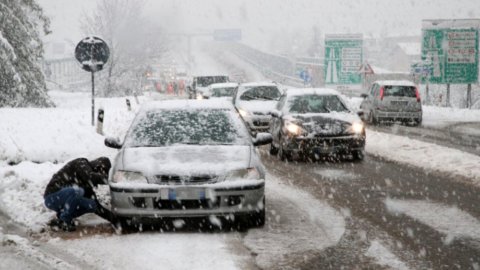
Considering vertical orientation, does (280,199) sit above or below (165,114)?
below

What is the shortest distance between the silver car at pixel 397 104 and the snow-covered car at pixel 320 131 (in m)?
10.1

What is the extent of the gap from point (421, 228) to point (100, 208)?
12.7 feet

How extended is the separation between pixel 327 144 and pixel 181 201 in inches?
278

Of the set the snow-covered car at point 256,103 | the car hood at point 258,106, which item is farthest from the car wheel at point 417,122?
the car hood at point 258,106

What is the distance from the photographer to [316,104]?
15.1m

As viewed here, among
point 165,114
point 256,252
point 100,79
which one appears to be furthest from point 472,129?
point 100,79

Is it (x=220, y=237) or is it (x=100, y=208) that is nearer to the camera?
(x=220, y=237)

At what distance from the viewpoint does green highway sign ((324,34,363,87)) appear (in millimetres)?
37688

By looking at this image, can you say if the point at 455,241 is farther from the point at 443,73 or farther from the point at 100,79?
the point at 100,79

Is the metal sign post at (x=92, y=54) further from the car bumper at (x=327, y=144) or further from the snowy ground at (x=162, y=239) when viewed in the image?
the car bumper at (x=327, y=144)

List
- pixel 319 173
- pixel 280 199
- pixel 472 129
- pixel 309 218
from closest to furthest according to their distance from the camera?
pixel 309 218
pixel 280 199
pixel 319 173
pixel 472 129

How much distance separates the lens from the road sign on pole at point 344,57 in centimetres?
3769

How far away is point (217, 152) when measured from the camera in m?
7.88

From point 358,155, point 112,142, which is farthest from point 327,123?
point 112,142
